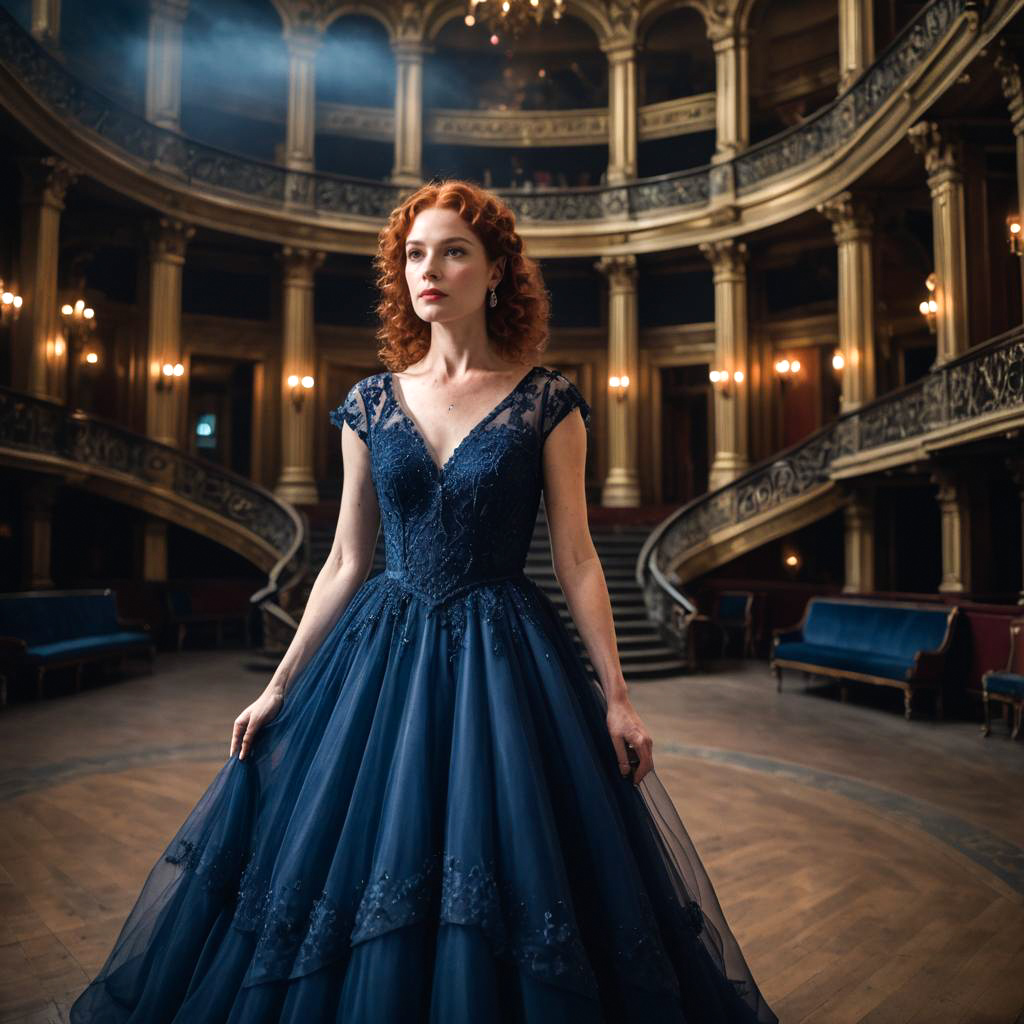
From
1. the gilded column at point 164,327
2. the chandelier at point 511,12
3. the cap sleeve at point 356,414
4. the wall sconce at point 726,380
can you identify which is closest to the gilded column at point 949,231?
the wall sconce at point 726,380

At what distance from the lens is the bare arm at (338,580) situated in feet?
6.23

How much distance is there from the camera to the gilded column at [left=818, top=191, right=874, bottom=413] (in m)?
12.0

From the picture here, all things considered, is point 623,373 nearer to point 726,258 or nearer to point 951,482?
point 726,258

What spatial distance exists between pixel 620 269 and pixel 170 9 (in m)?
8.11

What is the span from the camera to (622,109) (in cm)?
1589

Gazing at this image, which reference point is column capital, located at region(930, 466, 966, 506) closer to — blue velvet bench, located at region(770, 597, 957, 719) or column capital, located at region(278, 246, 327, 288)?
blue velvet bench, located at region(770, 597, 957, 719)

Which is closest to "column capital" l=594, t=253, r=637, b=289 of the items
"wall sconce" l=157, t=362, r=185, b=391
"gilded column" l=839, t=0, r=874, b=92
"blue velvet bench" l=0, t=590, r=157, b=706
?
"gilded column" l=839, t=0, r=874, b=92

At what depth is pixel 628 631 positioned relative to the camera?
35.2 feet

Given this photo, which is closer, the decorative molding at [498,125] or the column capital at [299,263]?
the column capital at [299,263]

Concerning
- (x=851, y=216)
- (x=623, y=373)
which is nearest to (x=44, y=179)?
(x=623, y=373)

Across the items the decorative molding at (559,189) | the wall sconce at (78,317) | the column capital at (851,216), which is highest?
the decorative molding at (559,189)

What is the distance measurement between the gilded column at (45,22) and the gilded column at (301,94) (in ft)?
13.1

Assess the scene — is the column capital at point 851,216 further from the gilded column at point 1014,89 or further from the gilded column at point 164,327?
the gilded column at point 164,327

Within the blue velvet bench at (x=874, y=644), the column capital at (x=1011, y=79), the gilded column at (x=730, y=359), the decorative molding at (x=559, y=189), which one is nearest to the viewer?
the blue velvet bench at (x=874, y=644)
